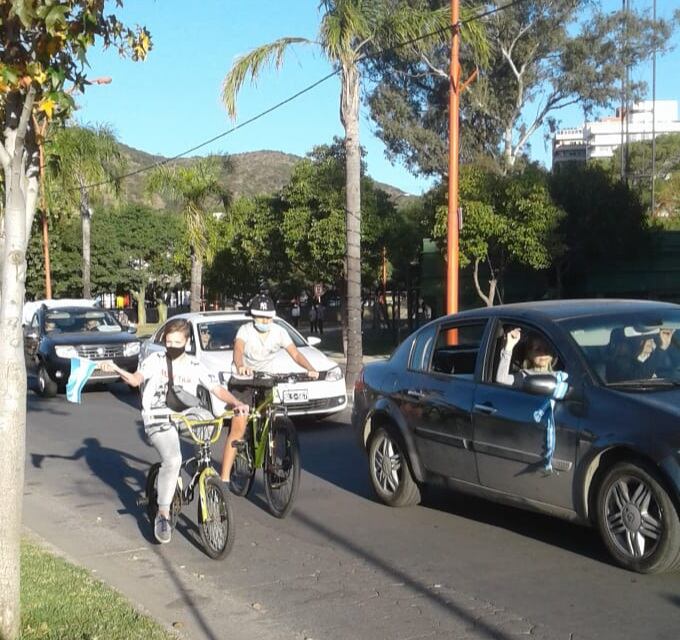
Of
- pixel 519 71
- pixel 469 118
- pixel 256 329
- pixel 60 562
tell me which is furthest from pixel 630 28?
pixel 60 562

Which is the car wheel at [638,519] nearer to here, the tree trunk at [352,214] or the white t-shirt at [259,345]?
the white t-shirt at [259,345]

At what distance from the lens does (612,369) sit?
6.67m

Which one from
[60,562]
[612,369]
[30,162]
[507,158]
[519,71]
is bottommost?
[60,562]

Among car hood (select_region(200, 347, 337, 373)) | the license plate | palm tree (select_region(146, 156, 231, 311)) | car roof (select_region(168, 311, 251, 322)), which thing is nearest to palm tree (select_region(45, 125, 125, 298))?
palm tree (select_region(146, 156, 231, 311))

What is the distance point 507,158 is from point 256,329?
3468cm

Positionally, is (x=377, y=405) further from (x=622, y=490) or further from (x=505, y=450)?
(x=622, y=490)

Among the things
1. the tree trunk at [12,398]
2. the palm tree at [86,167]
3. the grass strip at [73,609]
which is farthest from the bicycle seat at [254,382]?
the palm tree at [86,167]

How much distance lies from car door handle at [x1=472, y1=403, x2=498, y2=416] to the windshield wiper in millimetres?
931

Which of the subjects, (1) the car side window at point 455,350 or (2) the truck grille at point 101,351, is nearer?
(1) the car side window at point 455,350

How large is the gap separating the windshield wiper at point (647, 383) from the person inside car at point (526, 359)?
0.56 meters

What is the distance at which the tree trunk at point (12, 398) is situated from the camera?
488 centimetres

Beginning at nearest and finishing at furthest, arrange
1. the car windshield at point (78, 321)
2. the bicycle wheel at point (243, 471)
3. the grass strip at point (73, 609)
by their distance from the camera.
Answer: the grass strip at point (73, 609) → the bicycle wheel at point (243, 471) → the car windshield at point (78, 321)

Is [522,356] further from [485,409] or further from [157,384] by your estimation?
[157,384]

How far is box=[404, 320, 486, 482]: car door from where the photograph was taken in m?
7.50
